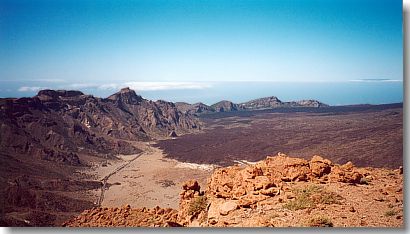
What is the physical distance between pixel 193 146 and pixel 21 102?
1159 centimetres

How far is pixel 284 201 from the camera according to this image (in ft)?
25.7

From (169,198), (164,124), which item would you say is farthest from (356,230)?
(164,124)

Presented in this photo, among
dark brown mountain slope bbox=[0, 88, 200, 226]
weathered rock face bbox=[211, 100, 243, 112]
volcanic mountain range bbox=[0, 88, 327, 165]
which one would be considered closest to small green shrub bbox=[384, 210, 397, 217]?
dark brown mountain slope bbox=[0, 88, 200, 226]

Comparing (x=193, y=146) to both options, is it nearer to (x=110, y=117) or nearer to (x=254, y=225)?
(x=254, y=225)

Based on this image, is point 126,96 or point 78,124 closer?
point 78,124

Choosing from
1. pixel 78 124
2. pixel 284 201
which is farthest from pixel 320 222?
pixel 78 124

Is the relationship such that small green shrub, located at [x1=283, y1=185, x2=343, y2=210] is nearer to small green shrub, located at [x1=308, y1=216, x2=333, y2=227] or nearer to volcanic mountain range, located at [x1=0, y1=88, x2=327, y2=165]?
small green shrub, located at [x1=308, y1=216, x2=333, y2=227]

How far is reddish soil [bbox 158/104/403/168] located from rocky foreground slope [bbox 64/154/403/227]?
145cm

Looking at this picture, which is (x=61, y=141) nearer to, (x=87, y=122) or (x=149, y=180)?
(x=87, y=122)

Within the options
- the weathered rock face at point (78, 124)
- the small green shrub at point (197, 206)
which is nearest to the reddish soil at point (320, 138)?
the small green shrub at point (197, 206)

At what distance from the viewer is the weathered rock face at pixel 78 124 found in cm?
2089

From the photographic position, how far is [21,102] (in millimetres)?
24344

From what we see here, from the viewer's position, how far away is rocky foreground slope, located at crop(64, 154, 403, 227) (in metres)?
7.67

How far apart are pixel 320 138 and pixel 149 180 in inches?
264
